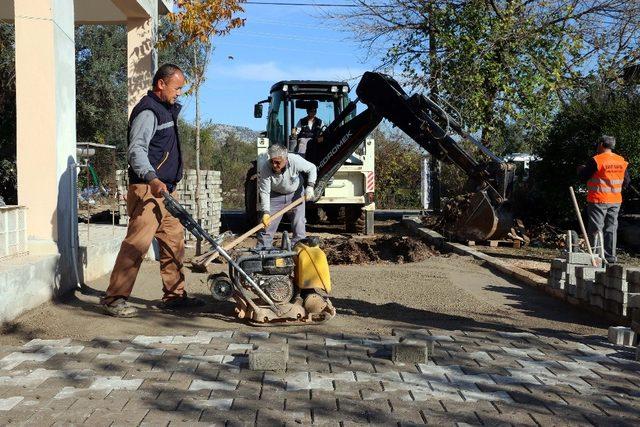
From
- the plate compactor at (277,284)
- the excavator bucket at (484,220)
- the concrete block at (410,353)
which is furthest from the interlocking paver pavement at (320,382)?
the excavator bucket at (484,220)

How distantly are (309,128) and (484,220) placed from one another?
4033mm

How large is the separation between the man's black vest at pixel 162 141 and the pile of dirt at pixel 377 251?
4.54m

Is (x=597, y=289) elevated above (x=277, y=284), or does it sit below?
below

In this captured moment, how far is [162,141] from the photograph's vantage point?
6.88 metres

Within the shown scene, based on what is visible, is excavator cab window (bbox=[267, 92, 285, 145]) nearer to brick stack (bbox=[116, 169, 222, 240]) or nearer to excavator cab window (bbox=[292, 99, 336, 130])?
excavator cab window (bbox=[292, 99, 336, 130])

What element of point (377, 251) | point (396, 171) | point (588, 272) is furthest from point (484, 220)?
point (396, 171)

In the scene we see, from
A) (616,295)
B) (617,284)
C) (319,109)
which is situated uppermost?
(319,109)

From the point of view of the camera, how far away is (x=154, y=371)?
15.8 ft

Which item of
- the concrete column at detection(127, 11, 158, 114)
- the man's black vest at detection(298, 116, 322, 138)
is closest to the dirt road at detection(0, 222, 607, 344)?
the concrete column at detection(127, 11, 158, 114)

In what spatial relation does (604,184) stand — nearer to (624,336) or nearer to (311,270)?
(624,336)

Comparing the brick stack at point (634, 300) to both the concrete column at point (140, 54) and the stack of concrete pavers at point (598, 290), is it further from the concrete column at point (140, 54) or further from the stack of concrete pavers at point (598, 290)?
the concrete column at point (140, 54)

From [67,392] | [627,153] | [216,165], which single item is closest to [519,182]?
[627,153]

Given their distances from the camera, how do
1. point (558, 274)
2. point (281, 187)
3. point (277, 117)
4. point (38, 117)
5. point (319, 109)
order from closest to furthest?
1. point (38, 117)
2. point (281, 187)
3. point (558, 274)
4. point (277, 117)
5. point (319, 109)

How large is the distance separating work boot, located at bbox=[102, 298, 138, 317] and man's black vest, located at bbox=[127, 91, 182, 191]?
110cm
